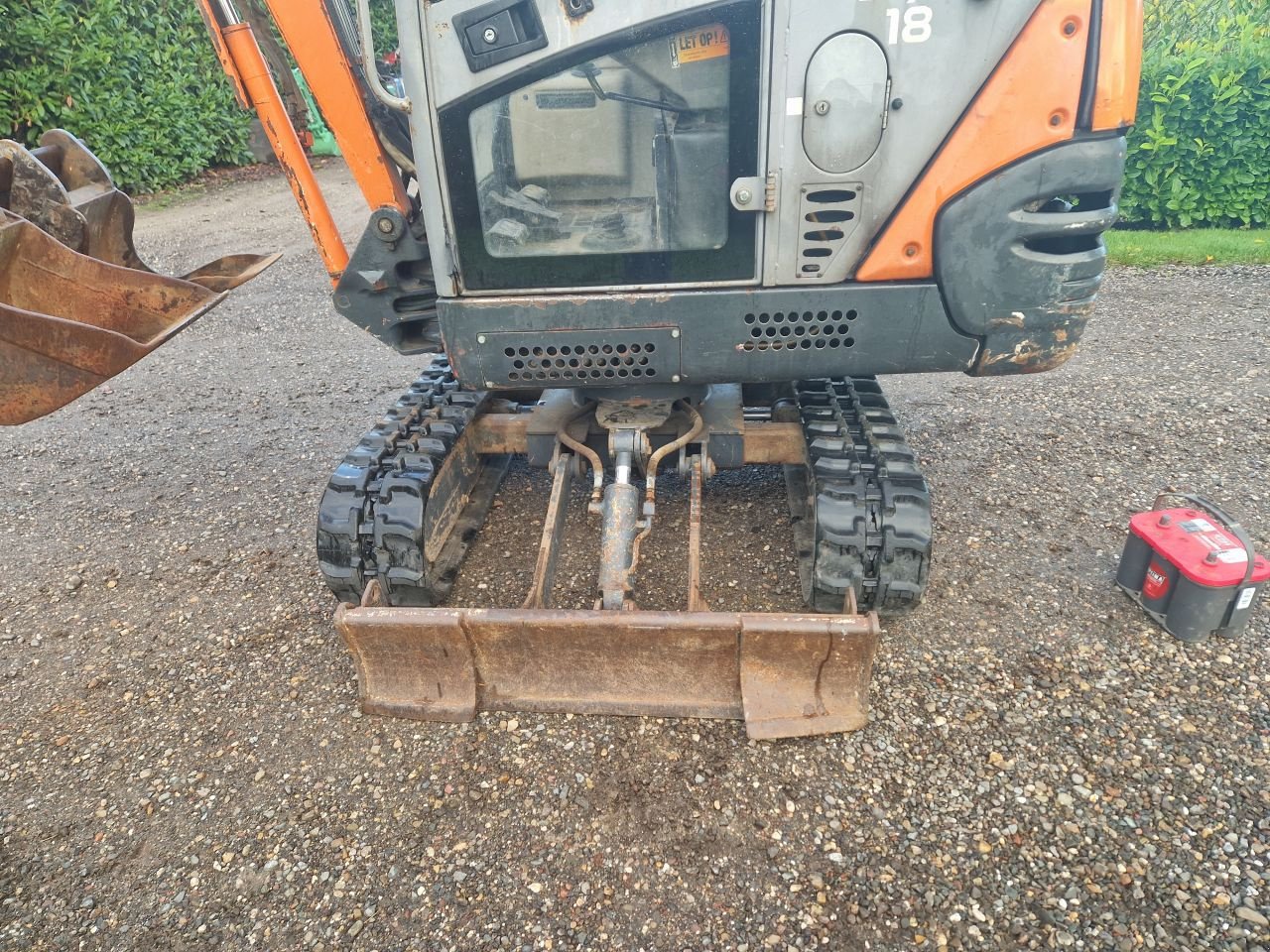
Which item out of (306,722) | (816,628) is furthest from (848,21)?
(306,722)

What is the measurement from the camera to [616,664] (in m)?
2.87

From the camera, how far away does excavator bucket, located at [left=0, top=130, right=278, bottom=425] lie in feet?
9.78

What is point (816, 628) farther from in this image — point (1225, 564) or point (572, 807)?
point (1225, 564)

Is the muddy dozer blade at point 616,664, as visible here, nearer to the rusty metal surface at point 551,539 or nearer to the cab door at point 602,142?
the rusty metal surface at point 551,539

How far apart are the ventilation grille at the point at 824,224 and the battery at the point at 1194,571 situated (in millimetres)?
1647

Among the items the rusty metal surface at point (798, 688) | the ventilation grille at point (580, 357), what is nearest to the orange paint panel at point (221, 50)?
the ventilation grille at point (580, 357)

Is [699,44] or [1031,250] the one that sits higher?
[699,44]

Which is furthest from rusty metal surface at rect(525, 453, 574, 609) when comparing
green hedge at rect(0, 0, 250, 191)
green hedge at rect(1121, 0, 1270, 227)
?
green hedge at rect(0, 0, 250, 191)

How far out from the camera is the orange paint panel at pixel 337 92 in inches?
113

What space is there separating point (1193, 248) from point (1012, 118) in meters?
7.08

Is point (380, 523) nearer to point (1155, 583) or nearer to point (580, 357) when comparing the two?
point (580, 357)

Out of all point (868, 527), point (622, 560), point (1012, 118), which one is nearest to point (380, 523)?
point (622, 560)

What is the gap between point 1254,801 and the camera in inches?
100

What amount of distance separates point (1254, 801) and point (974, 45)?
2.43 meters
